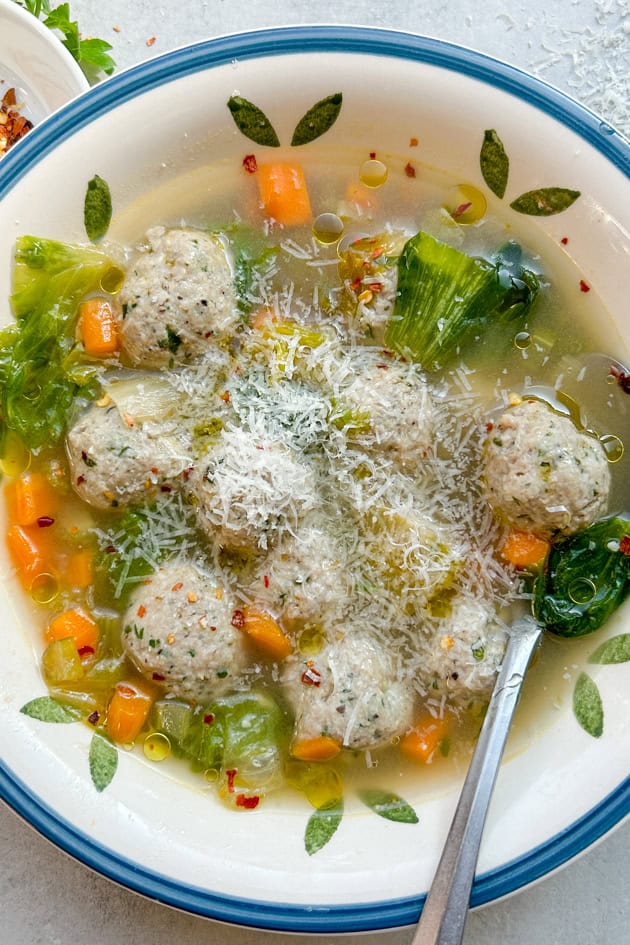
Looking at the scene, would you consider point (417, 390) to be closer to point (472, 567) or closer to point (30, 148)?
point (472, 567)

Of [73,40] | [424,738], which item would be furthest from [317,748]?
[73,40]

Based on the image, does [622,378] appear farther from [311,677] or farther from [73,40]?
[73,40]

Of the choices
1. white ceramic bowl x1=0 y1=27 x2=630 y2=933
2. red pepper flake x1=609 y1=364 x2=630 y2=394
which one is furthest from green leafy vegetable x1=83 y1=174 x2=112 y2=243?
red pepper flake x1=609 y1=364 x2=630 y2=394

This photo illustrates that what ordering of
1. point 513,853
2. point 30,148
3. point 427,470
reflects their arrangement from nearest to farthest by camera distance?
1. point 513,853
2. point 30,148
3. point 427,470

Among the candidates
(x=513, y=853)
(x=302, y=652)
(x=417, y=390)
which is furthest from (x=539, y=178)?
(x=513, y=853)

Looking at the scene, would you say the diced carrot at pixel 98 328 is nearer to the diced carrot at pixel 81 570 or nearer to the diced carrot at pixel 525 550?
the diced carrot at pixel 81 570

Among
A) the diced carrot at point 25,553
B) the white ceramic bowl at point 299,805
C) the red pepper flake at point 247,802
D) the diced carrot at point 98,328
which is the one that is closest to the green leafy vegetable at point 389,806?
the white ceramic bowl at point 299,805
